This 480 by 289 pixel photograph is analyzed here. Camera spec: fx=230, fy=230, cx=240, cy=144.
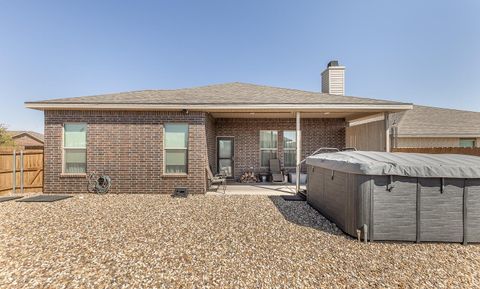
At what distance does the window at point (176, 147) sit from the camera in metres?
8.42

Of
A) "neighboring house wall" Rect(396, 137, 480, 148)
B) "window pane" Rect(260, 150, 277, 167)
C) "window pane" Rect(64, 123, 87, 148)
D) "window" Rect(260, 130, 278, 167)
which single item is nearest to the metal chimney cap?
"window" Rect(260, 130, 278, 167)

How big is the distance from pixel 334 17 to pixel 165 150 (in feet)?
35.4

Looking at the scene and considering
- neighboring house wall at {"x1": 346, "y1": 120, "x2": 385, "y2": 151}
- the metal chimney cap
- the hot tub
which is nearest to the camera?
the hot tub

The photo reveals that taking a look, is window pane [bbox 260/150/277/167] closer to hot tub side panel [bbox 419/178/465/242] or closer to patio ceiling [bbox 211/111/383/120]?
patio ceiling [bbox 211/111/383/120]

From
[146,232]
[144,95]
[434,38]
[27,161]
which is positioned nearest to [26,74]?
[27,161]

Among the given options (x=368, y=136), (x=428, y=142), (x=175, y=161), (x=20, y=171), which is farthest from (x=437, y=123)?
(x=20, y=171)

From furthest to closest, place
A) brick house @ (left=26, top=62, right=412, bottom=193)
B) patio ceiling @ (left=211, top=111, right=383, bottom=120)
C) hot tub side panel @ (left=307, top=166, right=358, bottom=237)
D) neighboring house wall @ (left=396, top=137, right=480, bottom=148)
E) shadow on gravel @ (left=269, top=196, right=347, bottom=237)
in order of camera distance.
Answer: neighboring house wall @ (left=396, top=137, right=480, bottom=148) → patio ceiling @ (left=211, top=111, right=383, bottom=120) → brick house @ (left=26, top=62, right=412, bottom=193) → shadow on gravel @ (left=269, top=196, right=347, bottom=237) → hot tub side panel @ (left=307, top=166, right=358, bottom=237)

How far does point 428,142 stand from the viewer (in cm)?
1534

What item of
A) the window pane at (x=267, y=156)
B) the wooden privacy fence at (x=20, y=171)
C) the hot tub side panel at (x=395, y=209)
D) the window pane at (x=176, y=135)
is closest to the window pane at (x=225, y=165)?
the window pane at (x=267, y=156)

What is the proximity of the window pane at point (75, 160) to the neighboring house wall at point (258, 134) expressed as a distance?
5.69m

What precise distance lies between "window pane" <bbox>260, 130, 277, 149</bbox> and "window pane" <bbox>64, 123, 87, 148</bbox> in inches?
295

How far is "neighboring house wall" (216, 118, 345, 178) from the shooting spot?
11469 mm

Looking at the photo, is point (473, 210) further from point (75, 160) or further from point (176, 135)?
point (75, 160)

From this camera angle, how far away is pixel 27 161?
28.7 feet
